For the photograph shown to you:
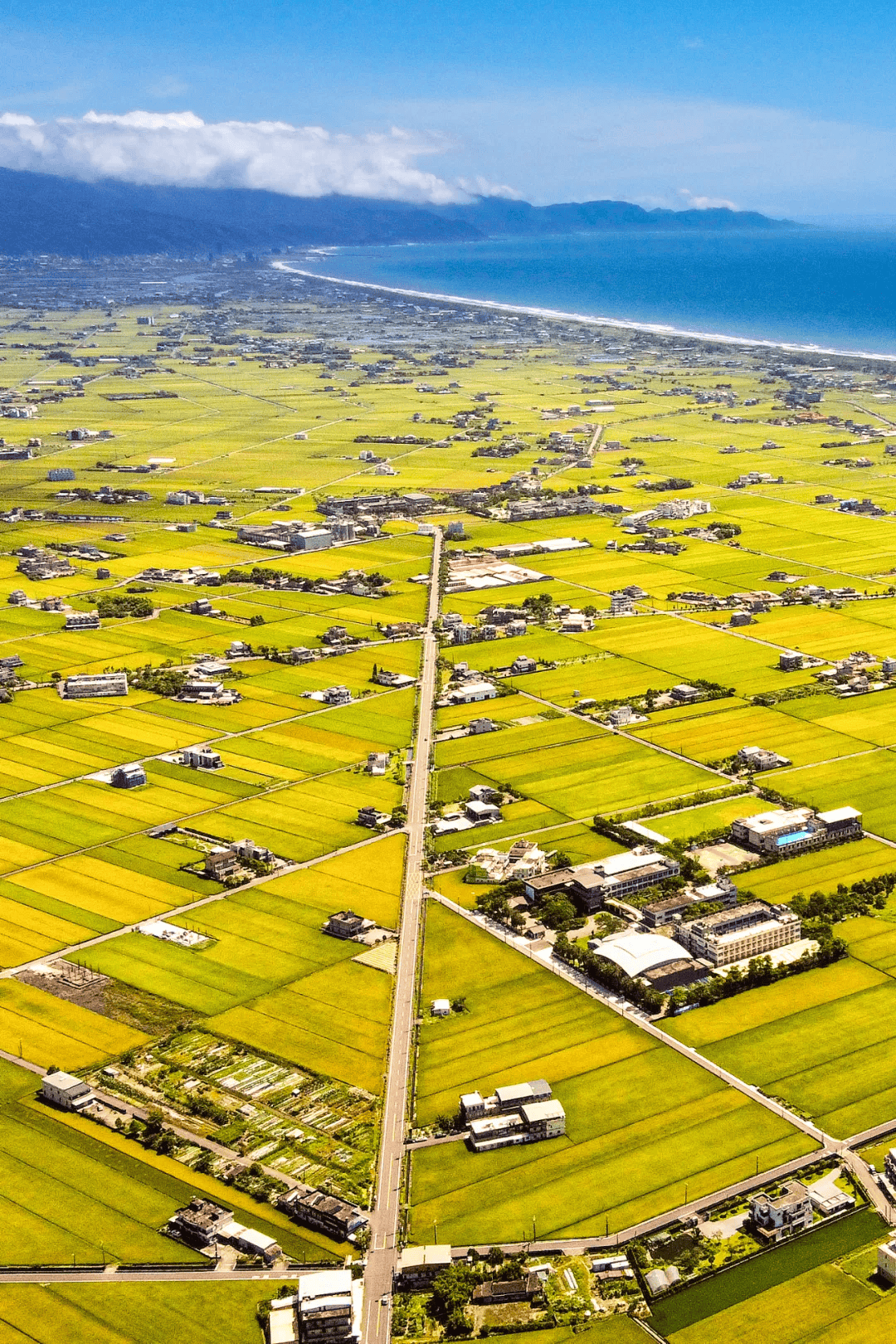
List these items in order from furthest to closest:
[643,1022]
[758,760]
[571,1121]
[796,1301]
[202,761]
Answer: [202,761], [758,760], [643,1022], [571,1121], [796,1301]

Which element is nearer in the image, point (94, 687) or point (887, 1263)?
point (887, 1263)

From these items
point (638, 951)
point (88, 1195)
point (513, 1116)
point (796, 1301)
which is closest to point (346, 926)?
point (638, 951)

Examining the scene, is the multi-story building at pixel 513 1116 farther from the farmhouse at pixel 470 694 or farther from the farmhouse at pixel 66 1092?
the farmhouse at pixel 470 694

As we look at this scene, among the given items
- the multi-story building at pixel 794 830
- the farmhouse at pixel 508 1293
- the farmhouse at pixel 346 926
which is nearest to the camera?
the farmhouse at pixel 508 1293

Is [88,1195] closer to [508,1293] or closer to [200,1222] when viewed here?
[200,1222]

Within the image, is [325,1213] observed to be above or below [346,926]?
below

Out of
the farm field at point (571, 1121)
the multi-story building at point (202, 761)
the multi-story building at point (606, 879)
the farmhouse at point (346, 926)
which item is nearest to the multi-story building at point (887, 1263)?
the farm field at point (571, 1121)
